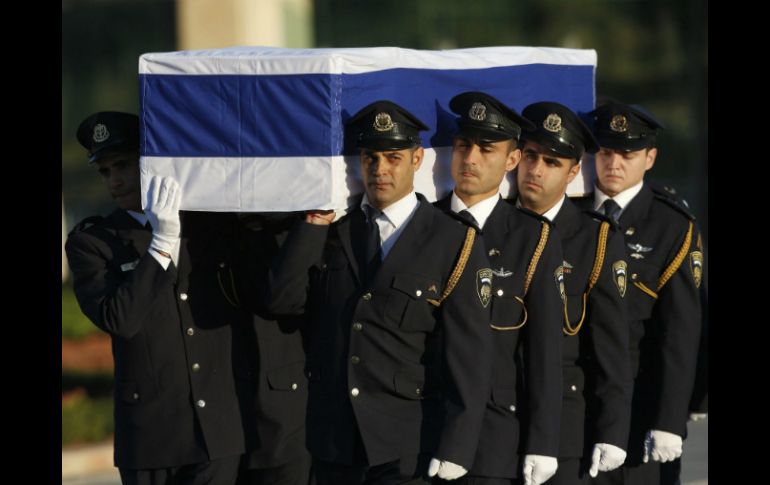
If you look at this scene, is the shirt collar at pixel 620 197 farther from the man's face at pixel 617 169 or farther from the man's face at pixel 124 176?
the man's face at pixel 124 176

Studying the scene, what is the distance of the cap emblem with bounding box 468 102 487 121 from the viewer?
6.23m

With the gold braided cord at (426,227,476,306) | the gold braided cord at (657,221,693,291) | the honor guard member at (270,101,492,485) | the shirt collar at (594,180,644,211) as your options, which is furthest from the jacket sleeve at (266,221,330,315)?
the gold braided cord at (657,221,693,291)

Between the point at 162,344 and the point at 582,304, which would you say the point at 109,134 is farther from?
the point at 582,304

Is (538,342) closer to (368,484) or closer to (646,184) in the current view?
(368,484)

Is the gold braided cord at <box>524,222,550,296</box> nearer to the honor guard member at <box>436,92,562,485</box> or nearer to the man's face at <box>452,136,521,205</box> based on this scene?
the honor guard member at <box>436,92,562,485</box>

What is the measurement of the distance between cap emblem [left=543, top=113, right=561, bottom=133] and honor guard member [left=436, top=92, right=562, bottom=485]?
0.16 metres

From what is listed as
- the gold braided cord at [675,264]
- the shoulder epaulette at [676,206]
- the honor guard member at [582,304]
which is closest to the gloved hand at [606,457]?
the honor guard member at [582,304]

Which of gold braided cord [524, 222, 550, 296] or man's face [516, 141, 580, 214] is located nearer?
gold braided cord [524, 222, 550, 296]

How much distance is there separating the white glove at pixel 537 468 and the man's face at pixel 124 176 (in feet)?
6.33

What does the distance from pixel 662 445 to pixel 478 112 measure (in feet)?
5.67

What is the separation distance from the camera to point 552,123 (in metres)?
6.58

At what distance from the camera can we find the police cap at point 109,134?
21.3ft

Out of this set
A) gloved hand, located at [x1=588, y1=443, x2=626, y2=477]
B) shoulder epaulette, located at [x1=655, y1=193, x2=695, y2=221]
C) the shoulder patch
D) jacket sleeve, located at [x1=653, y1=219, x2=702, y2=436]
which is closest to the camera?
the shoulder patch

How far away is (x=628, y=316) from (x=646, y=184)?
2.50ft
